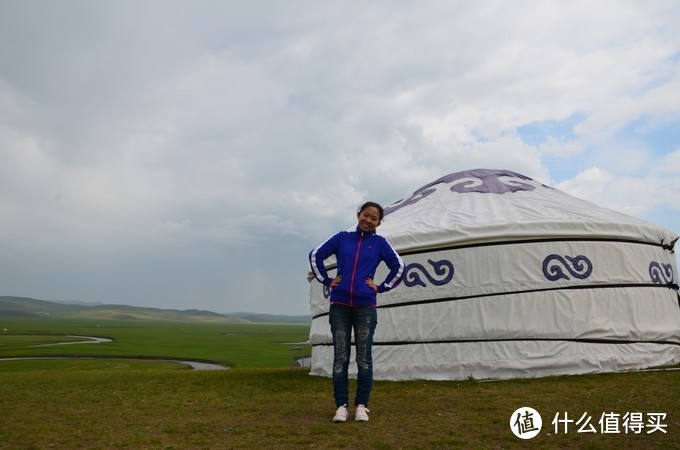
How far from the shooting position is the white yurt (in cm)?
474

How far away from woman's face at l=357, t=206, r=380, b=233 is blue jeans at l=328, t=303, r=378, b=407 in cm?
48

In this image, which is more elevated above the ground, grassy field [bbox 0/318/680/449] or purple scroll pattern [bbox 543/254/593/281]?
purple scroll pattern [bbox 543/254/593/281]

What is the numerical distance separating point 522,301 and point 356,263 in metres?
2.47

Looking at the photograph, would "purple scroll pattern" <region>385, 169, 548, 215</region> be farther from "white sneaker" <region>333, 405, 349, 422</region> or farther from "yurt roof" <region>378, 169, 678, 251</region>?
"white sneaker" <region>333, 405, 349, 422</region>

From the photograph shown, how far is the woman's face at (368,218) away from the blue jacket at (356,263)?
0.21ft

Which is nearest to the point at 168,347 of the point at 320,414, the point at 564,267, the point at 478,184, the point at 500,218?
the point at 478,184

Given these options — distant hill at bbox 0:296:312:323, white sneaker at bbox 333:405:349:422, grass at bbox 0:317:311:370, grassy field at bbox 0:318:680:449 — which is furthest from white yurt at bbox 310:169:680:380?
distant hill at bbox 0:296:312:323

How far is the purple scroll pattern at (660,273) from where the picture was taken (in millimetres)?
5301

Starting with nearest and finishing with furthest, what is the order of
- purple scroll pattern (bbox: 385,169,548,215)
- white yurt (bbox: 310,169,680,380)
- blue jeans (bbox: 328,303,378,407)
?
blue jeans (bbox: 328,303,378,407) < white yurt (bbox: 310,169,680,380) < purple scroll pattern (bbox: 385,169,548,215)

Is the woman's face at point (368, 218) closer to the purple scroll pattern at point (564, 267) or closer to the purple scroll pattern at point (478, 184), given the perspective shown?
the purple scroll pattern at point (564, 267)

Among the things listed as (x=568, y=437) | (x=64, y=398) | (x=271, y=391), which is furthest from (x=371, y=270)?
(x=64, y=398)

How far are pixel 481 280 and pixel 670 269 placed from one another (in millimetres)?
2396

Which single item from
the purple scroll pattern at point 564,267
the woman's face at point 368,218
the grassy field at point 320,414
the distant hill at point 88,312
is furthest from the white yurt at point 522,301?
the distant hill at point 88,312

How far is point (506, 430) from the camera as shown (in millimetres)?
2592
